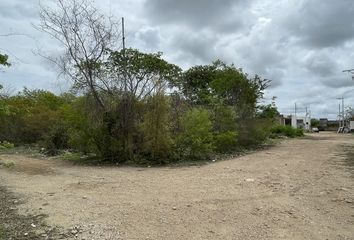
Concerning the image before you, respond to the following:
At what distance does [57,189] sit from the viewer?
33.4ft

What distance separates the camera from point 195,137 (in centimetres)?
1694

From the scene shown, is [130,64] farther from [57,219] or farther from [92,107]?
[57,219]

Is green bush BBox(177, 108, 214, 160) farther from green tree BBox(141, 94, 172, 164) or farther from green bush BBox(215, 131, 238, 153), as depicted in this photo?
green bush BBox(215, 131, 238, 153)

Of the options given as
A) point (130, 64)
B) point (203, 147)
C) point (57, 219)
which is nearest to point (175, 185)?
point (57, 219)

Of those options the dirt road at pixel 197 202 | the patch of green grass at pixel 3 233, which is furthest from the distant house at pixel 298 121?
the patch of green grass at pixel 3 233

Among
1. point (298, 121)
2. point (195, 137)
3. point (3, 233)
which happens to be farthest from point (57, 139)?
point (298, 121)

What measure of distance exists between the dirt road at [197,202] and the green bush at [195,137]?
3344 mm

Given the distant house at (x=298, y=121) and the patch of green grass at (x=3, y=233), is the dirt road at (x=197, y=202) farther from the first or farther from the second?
the distant house at (x=298, y=121)

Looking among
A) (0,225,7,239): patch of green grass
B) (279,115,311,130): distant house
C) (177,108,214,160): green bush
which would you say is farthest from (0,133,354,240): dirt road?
(279,115,311,130): distant house

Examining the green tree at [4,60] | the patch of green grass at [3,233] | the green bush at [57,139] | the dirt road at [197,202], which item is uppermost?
the green tree at [4,60]

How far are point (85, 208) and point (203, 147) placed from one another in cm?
976

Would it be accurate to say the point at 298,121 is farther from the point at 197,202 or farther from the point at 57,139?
the point at 197,202

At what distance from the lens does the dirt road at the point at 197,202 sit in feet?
20.4

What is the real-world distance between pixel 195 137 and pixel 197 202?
29.3 ft
